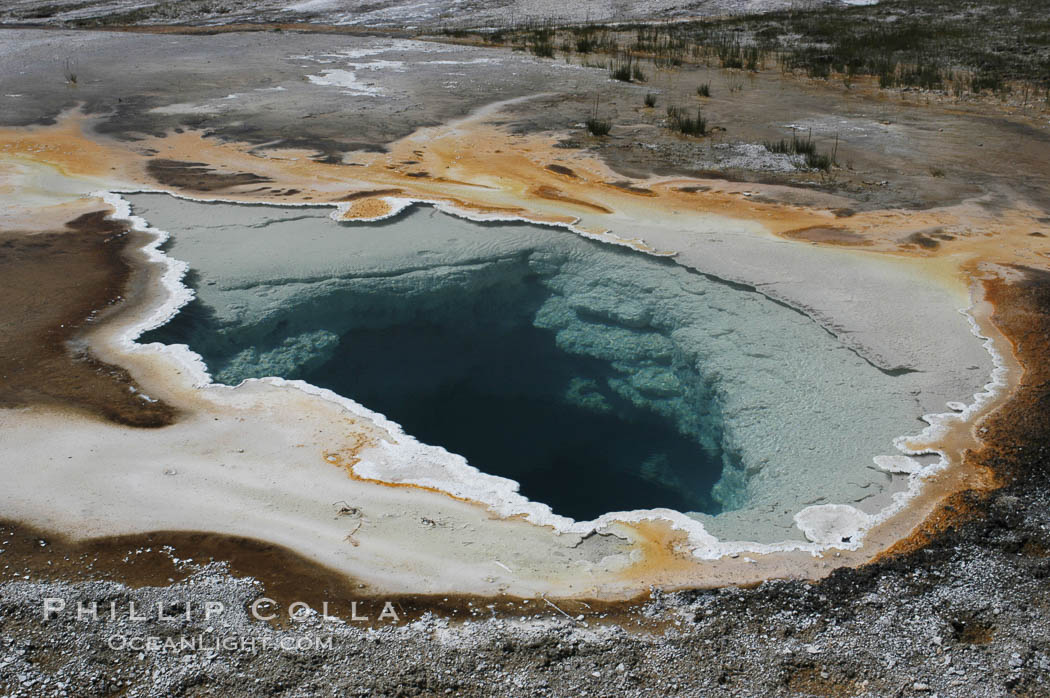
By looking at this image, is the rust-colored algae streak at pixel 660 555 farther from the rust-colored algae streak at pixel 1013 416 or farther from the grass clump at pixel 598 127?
the grass clump at pixel 598 127

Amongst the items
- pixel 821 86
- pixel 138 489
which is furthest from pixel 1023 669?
pixel 821 86

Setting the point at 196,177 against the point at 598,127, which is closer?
the point at 196,177

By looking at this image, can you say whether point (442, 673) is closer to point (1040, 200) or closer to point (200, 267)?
point (200, 267)

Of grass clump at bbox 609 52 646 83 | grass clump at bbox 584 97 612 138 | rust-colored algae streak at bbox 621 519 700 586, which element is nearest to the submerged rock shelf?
rust-colored algae streak at bbox 621 519 700 586

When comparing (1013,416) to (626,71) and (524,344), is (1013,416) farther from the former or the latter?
(626,71)

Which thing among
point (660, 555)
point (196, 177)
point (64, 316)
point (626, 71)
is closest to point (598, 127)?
point (626, 71)

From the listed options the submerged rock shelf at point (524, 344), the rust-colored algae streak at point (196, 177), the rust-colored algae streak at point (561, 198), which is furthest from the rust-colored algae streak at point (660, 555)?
the rust-colored algae streak at point (196, 177)
